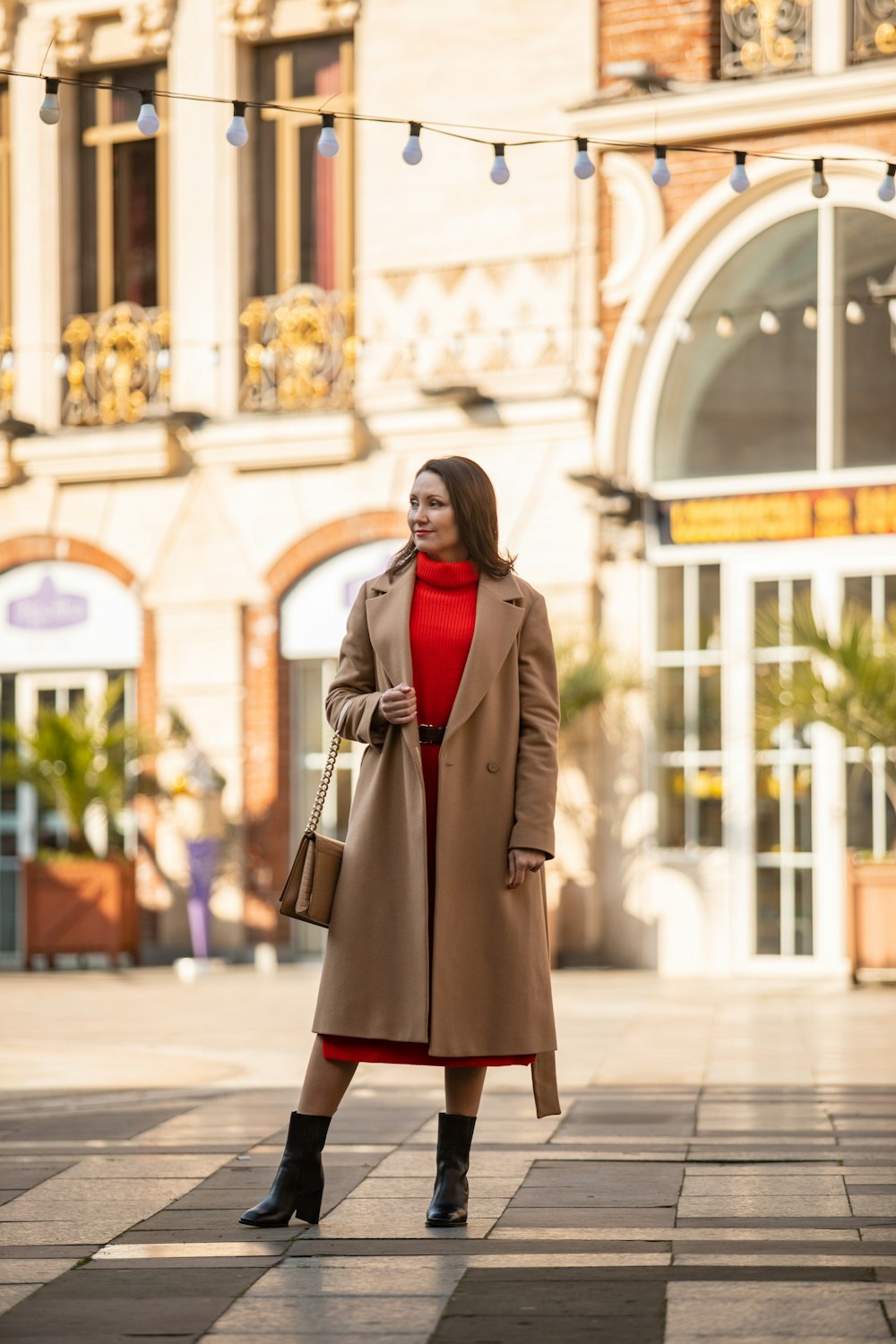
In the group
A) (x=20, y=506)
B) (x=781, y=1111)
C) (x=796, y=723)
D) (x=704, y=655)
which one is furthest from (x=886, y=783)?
(x=20, y=506)

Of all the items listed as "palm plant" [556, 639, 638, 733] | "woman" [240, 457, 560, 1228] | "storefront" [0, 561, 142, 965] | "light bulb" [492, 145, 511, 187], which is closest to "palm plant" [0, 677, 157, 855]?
"storefront" [0, 561, 142, 965]

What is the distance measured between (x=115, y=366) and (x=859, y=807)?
689cm

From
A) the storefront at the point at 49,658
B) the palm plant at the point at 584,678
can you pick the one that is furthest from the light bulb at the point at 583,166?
the storefront at the point at 49,658

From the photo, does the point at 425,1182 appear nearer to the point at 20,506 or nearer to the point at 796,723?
the point at 796,723

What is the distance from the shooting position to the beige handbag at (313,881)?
4664 millimetres

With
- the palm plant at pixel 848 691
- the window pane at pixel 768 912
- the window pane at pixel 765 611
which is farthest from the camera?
the window pane at pixel 768 912

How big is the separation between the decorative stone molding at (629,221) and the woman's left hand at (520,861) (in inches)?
403

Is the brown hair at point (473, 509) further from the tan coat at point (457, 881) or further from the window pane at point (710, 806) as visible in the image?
the window pane at point (710, 806)

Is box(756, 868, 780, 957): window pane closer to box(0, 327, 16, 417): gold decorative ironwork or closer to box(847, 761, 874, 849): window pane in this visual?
box(847, 761, 874, 849): window pane

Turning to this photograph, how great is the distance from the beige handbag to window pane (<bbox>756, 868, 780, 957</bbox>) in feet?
31.9

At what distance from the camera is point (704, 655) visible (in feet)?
46.9

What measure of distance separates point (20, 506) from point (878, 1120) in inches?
451

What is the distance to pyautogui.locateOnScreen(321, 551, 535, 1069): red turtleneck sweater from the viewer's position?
467cm

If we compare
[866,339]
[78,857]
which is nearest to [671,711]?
[866,339]
